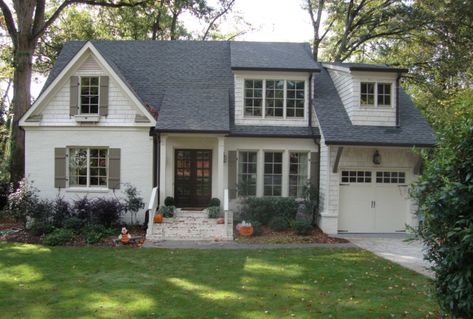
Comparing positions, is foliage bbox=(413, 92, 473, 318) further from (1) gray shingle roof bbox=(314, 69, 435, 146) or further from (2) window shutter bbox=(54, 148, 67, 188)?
(2) window shutter bbox=(54, 148, 67, 188)

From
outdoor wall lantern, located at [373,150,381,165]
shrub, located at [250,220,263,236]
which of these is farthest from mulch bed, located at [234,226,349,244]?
outdoor wall lantern, located at [373,150,381,165]

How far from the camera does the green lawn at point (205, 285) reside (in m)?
6.88

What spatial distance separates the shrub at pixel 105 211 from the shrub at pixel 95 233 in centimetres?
42

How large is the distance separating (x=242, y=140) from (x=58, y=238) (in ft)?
23.7

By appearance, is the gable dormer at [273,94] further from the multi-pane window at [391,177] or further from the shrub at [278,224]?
the shrub at [278,224]

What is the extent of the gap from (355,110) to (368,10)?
600 inches

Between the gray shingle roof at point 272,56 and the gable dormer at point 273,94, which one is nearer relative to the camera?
the gray shingle roof at point 272,56

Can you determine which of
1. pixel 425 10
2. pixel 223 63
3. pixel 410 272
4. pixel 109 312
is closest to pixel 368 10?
pixel 425 10

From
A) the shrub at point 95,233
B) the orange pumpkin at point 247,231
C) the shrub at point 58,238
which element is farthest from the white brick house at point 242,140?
the shrub at point 58,238

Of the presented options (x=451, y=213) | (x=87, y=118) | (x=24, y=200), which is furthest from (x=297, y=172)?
(x=451, y=213)

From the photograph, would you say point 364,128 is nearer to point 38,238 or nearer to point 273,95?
point 273,95

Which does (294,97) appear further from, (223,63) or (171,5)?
(171,5)

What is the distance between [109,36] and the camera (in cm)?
2834

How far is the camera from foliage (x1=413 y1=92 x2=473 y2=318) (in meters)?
4.70
